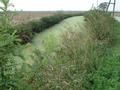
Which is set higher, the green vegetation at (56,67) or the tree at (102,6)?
the tree at (102,6)

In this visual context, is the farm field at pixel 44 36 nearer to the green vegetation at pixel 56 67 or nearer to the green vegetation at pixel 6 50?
the green vegetation at pixel 56 67

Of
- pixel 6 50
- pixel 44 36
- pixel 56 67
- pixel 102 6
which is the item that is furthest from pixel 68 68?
pixel 102 6

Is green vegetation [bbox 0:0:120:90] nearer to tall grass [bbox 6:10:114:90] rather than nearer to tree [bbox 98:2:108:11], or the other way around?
tall grass [bbox 6:10:114:90]

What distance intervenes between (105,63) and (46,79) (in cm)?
142

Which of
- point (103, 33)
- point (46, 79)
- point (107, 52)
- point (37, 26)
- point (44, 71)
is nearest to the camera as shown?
point (46, 79)

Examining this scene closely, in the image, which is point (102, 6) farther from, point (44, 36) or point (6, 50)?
point (6, 50)

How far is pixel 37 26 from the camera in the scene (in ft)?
23.3

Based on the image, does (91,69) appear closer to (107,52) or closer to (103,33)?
(107,52)

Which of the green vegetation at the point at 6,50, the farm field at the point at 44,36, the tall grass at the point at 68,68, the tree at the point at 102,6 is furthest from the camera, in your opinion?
the tree at the point at 102,6

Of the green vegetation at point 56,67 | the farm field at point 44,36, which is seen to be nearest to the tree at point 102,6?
the farm field at point 44,36

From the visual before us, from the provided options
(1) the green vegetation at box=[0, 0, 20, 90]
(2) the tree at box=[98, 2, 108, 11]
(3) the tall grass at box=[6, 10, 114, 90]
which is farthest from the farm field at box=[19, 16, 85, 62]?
(2) the tree at box=[98, 2, 108, 11]

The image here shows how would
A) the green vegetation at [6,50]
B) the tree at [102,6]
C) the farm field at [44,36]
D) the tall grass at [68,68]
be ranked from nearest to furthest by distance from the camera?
the green vegetation at [6,50] < the tall grass at [68,68] < the farm field at [44,36] < the tree at [102,6]

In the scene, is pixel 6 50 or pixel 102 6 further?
pixel 102 6

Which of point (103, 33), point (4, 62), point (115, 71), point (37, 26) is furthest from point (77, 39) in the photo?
point (37, 26)
